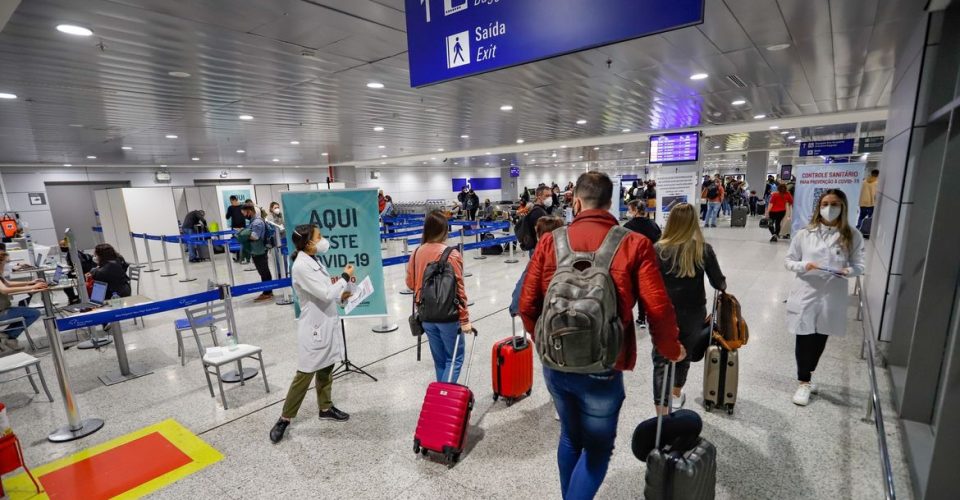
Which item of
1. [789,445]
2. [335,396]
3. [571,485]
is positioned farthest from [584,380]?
[335,396]

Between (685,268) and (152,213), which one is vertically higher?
(152,213)

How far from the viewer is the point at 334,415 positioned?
3.55m

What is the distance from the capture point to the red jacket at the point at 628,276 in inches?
69.7

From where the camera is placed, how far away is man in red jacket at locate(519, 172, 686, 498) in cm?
178

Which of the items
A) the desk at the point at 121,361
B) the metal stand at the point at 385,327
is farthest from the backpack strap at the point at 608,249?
the desk at the point at 121,361

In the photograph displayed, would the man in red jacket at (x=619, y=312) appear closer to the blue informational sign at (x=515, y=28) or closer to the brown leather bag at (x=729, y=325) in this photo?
the blue informational sign at (x=515, y=28)

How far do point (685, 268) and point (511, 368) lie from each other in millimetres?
1624

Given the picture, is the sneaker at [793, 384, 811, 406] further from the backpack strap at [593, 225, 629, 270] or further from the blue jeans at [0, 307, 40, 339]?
the blue jeans at [0, 307, 40, 339]

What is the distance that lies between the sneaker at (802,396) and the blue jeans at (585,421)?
99.0 inches

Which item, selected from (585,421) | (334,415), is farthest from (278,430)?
(585,421)

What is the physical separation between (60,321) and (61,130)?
749 centimetres

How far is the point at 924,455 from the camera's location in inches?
102

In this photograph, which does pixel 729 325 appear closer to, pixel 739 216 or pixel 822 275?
pixel 822 275

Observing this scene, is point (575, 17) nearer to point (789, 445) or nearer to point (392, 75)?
point (789, 445)
